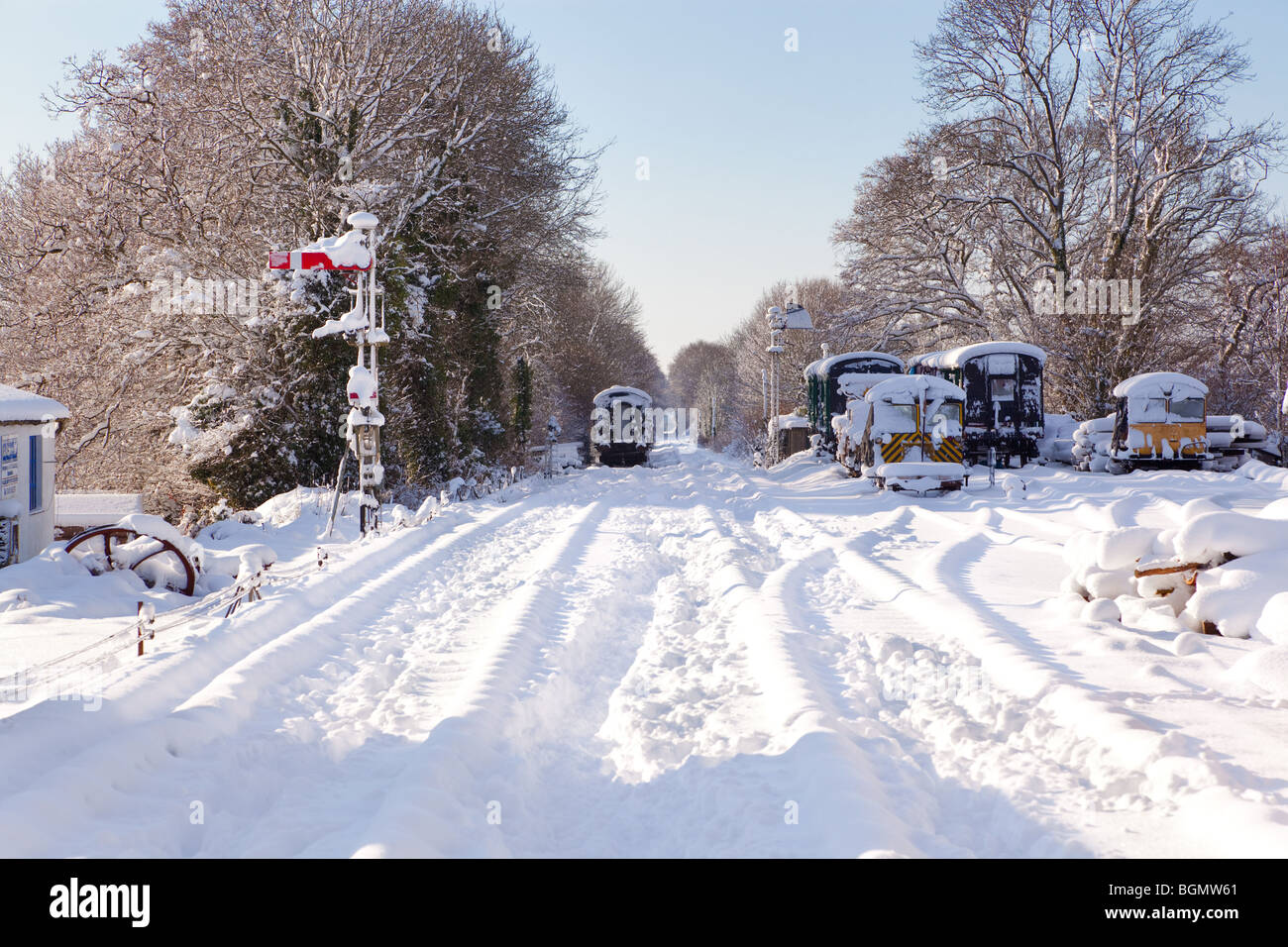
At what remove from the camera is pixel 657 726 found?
5.45m

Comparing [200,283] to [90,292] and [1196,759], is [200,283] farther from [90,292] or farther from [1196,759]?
[1196,759]

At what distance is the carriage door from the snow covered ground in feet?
A: 50.5

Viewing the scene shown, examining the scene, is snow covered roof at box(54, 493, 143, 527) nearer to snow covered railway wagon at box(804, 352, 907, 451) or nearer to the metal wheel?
the metal wheel

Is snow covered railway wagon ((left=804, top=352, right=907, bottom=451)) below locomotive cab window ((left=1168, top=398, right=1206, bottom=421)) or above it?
above

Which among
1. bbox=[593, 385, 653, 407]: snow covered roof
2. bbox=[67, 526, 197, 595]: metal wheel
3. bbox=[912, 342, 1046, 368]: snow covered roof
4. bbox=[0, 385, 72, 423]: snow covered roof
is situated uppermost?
bbox=[912, 342, 1046, 368]: snow covered roof

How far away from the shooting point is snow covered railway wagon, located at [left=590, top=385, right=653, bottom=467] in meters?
37.2

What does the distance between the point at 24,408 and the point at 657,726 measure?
32.7ft

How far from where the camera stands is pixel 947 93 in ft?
96.4

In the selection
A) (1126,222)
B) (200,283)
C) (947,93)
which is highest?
(947,93)

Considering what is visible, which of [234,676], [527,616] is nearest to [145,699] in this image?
[234,676]

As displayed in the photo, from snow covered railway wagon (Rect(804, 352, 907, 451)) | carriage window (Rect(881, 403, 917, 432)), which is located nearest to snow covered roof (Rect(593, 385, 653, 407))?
snow covered railway wagon (Rect(804, 352, 907, 451))

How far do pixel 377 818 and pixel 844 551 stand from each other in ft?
28.2

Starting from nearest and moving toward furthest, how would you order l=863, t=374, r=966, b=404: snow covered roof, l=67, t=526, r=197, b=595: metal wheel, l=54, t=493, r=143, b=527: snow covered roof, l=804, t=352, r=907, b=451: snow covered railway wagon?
l=67, t=526, r=197, b=595: metal wheel < l=54, t=493, r=143, b=527: snow covered roof < l=863, t=374, r=966, b=404: snow covered roof < l=804, t=352, r=907, b=451: snow covered railway wagon

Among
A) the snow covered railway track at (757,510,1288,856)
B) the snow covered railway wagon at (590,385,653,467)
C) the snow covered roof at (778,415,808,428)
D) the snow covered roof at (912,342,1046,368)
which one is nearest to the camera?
the snow covered railway track at (757,510,1288,856)
